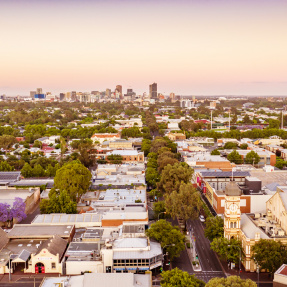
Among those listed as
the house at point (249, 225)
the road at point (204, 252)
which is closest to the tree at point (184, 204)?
the road at point (204, 252)

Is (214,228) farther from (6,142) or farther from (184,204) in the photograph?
(6,142)

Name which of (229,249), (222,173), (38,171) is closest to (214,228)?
(229,249)

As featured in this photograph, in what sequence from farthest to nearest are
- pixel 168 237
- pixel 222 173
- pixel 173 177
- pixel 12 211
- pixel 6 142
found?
pixel 6 142 < pixel 222 173 < pixel 173 177 < pixel 12 211 < pixel 168 237

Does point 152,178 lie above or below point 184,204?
below

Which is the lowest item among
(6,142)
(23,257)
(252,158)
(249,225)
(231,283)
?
(23,257)

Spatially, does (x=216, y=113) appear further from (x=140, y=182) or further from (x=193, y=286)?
(x=193, y=286)

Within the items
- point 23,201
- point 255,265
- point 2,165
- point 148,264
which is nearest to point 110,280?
point 148,264

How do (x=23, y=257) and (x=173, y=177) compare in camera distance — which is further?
(x=173, y=177)
